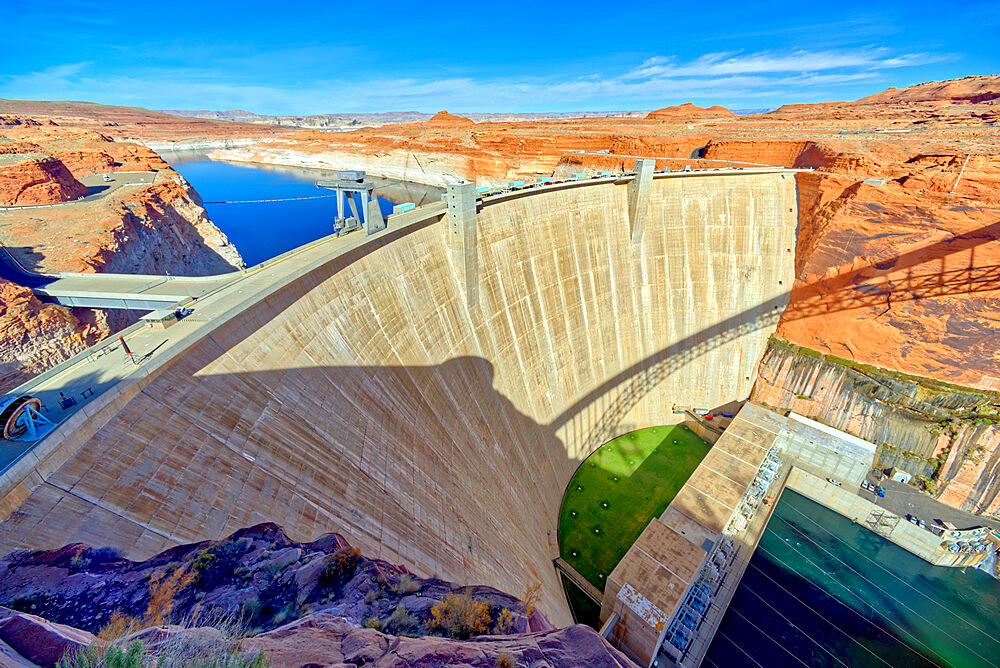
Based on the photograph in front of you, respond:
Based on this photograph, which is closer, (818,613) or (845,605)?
(818,613)

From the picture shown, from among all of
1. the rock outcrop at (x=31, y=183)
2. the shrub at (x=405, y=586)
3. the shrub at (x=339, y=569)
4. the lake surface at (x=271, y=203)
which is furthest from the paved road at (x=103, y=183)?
the shrub at (x=405, y=586)

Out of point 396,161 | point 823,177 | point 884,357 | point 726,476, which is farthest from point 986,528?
point 396,161

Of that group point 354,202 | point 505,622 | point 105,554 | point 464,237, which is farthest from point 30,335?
point 505,622

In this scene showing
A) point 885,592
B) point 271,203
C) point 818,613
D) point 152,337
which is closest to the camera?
point 152,337

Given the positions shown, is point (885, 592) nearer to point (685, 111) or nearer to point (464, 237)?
Result: point (464, 237)

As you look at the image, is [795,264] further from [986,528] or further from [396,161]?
[396,161]

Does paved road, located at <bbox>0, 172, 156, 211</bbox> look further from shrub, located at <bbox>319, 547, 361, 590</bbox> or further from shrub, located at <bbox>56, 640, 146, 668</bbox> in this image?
shrub, located at <bbox>56, 640, 146, 668</bbox>
